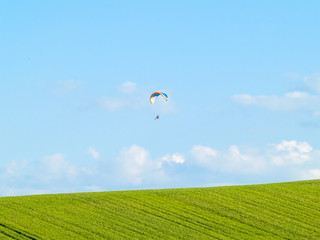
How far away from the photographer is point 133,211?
35.0 meters

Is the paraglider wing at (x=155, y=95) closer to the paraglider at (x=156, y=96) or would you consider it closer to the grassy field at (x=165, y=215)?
the paraglider at (x=156, y=96)

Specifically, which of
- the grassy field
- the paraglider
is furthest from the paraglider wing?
the grassy field

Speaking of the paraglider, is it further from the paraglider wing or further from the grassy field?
the grassy field

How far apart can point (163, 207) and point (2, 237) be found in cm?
1055

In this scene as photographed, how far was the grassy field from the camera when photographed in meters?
31.0

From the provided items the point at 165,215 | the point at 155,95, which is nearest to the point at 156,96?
the point at 155,95

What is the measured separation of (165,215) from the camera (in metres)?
34.6

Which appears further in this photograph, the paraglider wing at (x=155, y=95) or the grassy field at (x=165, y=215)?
the paraglider wing at (x=155, y=95)

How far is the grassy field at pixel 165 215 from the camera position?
31.0 metres

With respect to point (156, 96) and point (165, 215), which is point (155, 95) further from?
point (165, 215)

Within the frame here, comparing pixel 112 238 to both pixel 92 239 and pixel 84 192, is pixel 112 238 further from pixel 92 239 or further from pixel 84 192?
pixel 84 192

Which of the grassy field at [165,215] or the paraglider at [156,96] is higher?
the paraglider at [156,96]

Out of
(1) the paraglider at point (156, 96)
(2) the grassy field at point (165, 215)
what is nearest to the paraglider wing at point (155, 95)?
(1) the paraglider at point (156, 96)

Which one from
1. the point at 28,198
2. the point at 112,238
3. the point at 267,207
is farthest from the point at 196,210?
the point at 28,198
